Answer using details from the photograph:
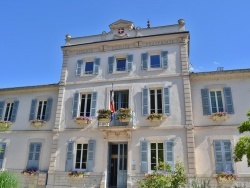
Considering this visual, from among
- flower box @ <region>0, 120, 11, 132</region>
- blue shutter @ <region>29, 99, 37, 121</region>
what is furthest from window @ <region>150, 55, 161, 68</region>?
flower box @ <region>0, 120, 11, 132</region>

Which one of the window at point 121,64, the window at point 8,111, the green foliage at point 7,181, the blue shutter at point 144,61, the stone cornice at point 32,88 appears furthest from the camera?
the window at point 8,111

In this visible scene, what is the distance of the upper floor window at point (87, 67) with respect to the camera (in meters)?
17.9

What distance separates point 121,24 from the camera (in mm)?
18578

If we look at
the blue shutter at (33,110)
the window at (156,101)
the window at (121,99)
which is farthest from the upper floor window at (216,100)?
the blue shutter at (33,110)

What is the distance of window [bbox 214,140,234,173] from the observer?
13664 mm

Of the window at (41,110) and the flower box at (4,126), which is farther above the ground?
the window at (41,110)

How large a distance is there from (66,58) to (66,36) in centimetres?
200

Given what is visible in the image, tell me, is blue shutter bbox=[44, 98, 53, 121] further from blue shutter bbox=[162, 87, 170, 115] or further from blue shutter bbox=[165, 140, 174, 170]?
blue shutter bbox=[165, 140, 174, 170]

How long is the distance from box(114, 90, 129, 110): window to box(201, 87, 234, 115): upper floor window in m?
5.13

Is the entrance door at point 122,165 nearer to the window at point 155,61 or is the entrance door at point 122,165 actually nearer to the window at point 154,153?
the window at point 154,153

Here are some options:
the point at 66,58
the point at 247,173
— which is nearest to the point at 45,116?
the point at 66,58

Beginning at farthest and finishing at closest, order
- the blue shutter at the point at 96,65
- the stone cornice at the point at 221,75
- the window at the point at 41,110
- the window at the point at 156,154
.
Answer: the window at the point at 41,110, the blue shutter at the point at 96,65, the stone cornice at the point at 221,75, the window at the point at 156,154

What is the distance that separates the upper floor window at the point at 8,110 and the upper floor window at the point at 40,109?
5.00 ft

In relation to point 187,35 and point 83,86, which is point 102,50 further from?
point 187,35
